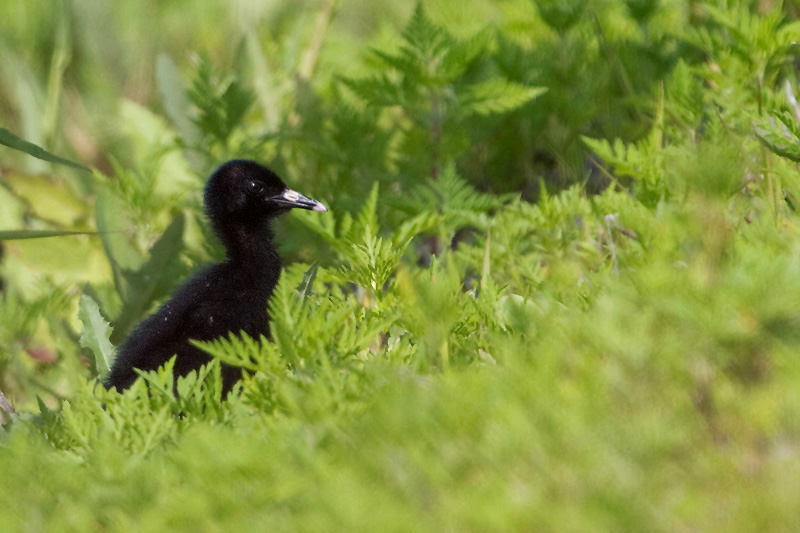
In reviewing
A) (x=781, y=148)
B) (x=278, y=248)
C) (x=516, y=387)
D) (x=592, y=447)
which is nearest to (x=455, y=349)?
(x=516, y=387)

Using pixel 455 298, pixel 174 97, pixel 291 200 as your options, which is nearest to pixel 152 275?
pixel 291 200

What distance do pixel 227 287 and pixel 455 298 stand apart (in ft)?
5.24

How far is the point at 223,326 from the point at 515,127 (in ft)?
6.40

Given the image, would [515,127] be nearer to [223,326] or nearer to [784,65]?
[784,65]

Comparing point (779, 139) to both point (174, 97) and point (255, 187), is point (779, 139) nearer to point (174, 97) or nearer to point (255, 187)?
point (255, 187)

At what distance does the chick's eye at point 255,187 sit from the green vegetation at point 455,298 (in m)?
0.33

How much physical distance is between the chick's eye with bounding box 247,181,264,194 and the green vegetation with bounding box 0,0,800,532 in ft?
1.08

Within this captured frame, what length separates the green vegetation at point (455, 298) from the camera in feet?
5.60

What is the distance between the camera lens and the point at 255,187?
419 centimetres

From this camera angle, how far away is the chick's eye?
13.7 ft

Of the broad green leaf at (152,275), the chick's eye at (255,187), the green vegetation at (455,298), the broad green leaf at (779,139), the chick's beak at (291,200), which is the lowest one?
the broad green leaf at (152,275)

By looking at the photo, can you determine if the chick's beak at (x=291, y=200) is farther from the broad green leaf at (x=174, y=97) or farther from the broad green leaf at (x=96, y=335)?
the broad green leaf at (x=174, y=97)

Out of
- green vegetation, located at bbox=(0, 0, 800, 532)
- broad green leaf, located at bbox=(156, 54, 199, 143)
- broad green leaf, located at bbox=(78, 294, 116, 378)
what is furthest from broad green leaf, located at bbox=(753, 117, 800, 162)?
broad green leaf, located at bbox=(156, 54, 199, 143)

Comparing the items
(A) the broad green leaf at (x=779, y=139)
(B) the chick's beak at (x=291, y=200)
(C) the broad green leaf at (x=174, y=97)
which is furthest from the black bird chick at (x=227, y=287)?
(A) the broad green leaf at (x=779, y=139)
